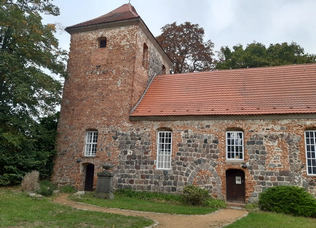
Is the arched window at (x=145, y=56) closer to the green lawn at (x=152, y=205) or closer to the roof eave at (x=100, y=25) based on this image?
the roof eave at (x=100, y=25)

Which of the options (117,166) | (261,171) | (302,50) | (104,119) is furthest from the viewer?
(302,50)

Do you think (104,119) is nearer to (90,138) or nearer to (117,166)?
(90,138)

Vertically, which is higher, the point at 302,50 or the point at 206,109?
the point at 302,50

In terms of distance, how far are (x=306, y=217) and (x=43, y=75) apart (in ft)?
44.8

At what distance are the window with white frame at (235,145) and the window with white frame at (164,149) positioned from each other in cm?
295

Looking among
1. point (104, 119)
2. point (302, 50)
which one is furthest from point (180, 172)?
point (302, 50)

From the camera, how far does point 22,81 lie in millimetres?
12781

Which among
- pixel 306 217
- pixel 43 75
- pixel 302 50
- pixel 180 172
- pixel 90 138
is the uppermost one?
pixel 302 50

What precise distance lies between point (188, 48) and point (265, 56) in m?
7.21

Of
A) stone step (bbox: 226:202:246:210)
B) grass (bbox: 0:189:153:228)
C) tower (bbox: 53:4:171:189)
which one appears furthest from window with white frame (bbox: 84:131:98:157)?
stone step (bbox: 226:202:246:210)

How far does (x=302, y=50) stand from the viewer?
923 inches

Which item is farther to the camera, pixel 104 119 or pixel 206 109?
pixel 104 119

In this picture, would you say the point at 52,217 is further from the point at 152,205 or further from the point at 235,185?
the point at 235,185

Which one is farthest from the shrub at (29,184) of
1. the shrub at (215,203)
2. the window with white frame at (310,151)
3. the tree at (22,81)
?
the window with white frame at (310,151)
